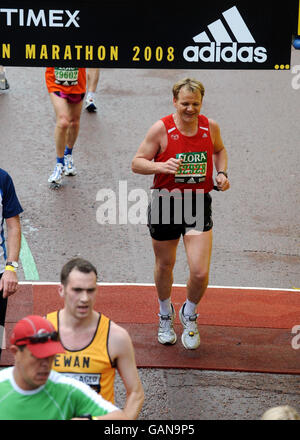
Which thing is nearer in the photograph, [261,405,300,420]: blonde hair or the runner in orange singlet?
[261,405,300,420]: blonde hair

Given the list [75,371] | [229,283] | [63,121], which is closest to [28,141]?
[63,121]

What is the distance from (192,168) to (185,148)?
0.18 metres

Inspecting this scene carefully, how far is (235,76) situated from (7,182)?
10.3 metres

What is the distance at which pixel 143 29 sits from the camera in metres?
5.71

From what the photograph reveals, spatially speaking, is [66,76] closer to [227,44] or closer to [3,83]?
[3,83]

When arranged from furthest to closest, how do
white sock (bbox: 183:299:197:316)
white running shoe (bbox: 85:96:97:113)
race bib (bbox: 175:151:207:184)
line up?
1. white running shoe (bbox: 85:96:97:113)
2. white sock (bbox: 183:299:197:316)
3. race bib (bbox: 175:151:207:184)

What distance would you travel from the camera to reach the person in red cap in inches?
157

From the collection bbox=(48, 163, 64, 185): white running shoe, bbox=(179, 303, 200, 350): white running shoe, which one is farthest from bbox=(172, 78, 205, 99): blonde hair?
bbox=(48, 163, 64, 185): white running shoe

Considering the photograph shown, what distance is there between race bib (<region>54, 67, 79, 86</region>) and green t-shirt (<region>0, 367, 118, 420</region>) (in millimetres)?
6543

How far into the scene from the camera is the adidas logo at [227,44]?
5.66 meters

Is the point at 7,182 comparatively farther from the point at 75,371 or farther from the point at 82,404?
the point at 82,404

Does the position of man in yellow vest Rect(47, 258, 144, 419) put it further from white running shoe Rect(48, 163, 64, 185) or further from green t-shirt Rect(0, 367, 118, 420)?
white running shoe Rect(48, 163, 64, 185)

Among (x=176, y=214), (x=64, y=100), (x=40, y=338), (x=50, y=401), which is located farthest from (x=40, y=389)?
(x=64, y=100)

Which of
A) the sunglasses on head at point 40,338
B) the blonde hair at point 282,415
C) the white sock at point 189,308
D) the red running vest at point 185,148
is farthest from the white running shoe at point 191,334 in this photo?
Answer: the blonde hair at point 282,415
